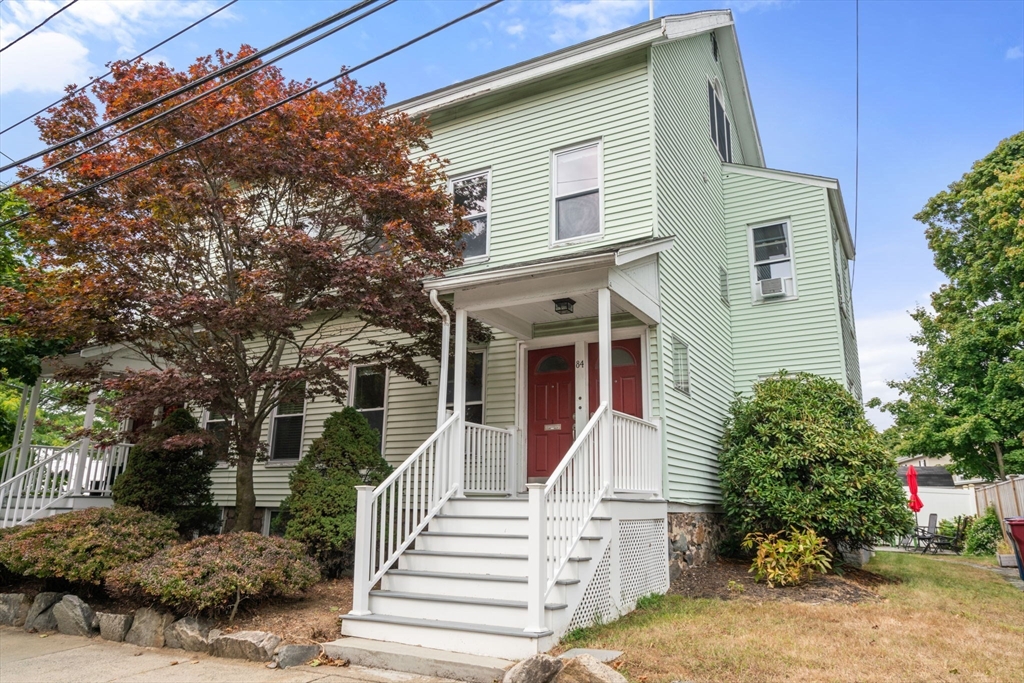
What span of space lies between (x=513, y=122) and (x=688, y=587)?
727 cm

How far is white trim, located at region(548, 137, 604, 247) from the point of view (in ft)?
31.5

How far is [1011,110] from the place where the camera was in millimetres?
18516

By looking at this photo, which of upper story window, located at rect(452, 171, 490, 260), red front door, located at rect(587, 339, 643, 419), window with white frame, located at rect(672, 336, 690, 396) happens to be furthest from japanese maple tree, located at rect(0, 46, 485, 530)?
window with white frame, located at rect(672, 336, 690, 396)

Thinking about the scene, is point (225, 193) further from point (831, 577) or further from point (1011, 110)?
point (1011, 110)

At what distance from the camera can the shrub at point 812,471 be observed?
8758 mm

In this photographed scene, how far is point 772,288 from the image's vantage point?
11.8m

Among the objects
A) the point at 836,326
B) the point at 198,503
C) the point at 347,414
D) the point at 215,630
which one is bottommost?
the point at 215,630

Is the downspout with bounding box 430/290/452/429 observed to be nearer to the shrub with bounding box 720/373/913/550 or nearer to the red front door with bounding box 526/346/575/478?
the red front door with bounding box 526/346/575/478

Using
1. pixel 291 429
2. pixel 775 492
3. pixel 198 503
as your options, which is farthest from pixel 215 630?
pixel 775 492

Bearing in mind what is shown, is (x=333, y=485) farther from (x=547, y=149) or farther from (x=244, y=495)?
(x=547, y=149)

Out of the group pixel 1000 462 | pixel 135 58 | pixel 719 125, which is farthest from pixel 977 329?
pixel 135 58

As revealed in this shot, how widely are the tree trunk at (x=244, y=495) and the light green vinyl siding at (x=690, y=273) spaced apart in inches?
204

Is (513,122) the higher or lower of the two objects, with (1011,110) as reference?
lower

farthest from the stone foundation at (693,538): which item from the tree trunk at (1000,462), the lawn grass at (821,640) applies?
the tree trunk at (1000,462)
